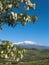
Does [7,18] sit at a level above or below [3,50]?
above

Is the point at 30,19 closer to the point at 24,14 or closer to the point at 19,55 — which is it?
the point at 24,14

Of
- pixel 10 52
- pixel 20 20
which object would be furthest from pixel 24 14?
pixel 10 52

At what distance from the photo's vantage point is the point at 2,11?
13617 mm

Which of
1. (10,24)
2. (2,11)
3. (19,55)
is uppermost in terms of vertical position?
(2,11)

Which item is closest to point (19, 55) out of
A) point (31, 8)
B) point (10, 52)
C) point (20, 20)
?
point (10, 52)

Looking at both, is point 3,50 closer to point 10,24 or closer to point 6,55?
point 6,55

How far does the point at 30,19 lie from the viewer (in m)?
14.2

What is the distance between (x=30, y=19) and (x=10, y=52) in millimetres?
2654

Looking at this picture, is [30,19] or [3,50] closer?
[3,50]

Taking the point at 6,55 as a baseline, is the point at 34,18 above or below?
above

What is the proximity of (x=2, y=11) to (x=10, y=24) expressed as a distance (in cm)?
126

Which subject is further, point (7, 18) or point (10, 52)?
point (7, 18)

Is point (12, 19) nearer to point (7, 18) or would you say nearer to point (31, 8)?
point (7, 18)

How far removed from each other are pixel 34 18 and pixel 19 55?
288 cm
